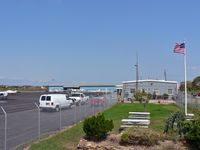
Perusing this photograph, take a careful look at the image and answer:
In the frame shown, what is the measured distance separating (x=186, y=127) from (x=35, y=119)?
855cm

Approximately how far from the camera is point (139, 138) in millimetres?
14688

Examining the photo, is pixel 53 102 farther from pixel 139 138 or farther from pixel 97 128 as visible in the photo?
pixel 139 138

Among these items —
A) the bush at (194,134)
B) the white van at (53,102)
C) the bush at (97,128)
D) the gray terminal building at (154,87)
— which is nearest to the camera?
the bush at (194,134)

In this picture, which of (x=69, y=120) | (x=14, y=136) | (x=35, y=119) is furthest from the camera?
(x=69, y=120)

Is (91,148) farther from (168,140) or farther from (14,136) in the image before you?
(14,136)

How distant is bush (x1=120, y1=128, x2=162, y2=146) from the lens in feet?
48.1

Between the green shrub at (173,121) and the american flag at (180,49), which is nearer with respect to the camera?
the green shrub at (173,121)

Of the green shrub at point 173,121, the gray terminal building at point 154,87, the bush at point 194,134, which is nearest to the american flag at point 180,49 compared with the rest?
the green shrub at point 173,121

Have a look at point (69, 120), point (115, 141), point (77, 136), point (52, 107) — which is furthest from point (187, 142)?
point (52, 107)

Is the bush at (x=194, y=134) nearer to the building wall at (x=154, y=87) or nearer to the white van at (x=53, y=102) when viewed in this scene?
the white van at (x=53, y=102)

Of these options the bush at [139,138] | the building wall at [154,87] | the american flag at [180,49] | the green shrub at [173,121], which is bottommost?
the bush at [139,138]

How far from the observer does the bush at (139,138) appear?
1467cm

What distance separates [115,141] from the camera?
50.0ft

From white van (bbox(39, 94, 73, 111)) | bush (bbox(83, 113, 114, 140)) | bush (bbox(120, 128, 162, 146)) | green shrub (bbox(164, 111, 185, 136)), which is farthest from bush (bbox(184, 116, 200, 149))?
white van (bbox(39, 94, 73, 111))
